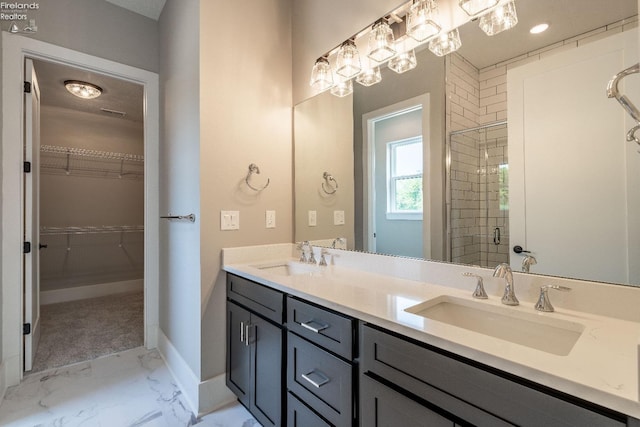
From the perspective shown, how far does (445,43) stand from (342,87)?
66 cm

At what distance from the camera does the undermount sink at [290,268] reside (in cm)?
185

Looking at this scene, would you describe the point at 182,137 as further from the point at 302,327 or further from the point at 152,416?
the point at 152,416

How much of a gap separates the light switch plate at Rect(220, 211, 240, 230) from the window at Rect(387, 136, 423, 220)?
955 millimetres

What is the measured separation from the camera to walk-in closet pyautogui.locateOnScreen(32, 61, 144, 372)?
3.24 metres

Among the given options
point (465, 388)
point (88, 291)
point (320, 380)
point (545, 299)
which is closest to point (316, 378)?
point (320, 380)

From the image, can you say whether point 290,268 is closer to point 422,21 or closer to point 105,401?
point 105,401

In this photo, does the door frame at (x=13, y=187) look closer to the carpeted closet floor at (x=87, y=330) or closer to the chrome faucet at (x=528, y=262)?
the carpeted closet floor at (x=87, y=330)

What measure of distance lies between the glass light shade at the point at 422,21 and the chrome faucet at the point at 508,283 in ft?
3.55

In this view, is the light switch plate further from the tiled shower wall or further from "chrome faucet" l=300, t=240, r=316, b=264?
the tiled shower wall

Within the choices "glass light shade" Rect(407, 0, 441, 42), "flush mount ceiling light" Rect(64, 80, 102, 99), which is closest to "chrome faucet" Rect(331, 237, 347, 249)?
"glass light shade" Rect(407, 0, 441, 42)

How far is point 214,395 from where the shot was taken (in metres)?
1.80

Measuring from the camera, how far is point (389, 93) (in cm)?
164

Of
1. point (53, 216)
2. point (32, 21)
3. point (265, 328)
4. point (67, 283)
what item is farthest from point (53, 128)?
point (265, 328)

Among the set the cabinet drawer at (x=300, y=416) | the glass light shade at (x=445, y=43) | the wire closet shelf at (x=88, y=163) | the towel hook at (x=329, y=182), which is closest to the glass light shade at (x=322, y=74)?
the towel hook at (x=329, y=182)
